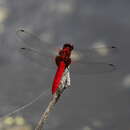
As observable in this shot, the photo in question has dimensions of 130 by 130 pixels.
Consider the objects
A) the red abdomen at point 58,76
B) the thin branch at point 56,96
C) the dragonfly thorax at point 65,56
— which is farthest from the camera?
the dragonfly thorax at point 65,56

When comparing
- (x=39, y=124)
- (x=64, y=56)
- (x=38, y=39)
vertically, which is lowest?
(x=39, y=124)

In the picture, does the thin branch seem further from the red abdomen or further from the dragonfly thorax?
the dragonfly thorax

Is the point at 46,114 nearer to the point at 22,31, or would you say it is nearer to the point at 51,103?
the point at 51,103

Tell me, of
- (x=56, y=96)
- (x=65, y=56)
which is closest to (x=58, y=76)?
(x=56, y=96)

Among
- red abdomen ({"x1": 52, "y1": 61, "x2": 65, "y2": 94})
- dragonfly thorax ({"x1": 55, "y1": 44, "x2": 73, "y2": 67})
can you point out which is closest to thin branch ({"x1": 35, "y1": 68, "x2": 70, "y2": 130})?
red abdomen ({"x1": 52, "y1": 61, "x2": 65, "y2": 94})

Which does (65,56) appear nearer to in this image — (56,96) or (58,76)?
(58,76)

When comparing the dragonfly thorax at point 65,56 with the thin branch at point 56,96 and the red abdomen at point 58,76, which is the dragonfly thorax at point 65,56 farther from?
the thin branch at point 56,96

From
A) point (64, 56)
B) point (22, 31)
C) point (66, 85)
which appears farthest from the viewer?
point (22, 31)

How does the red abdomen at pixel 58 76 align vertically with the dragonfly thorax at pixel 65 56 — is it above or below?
below

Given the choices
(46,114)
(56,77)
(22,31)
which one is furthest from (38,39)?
(46,114)

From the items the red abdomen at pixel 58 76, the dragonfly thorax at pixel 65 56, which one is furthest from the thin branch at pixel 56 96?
the dragonfly thorax at pixel 65 56

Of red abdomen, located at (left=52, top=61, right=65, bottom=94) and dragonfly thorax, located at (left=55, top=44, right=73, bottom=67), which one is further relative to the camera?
dragonfly thorax, located at (left=55, top=44, right=73, bottom=67)
